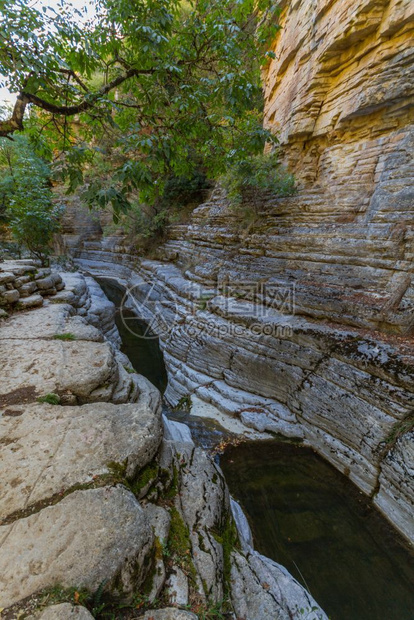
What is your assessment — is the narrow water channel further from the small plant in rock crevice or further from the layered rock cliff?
the small plant in rock crevice

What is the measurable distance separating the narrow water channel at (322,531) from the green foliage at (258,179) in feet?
26.6

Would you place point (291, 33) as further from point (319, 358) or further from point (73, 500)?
point (73, 500)

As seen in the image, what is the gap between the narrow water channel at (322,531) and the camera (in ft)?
10.4

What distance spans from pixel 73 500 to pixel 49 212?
36.5 feet

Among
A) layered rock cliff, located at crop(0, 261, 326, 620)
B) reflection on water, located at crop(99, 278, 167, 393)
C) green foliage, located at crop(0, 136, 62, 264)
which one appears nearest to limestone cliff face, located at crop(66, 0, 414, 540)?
reflection on water, located at crop(99, 278, 167, 393)

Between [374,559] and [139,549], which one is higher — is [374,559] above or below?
below

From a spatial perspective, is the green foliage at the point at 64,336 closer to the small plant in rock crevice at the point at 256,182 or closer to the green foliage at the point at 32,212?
the green foliage at the point at 32,212

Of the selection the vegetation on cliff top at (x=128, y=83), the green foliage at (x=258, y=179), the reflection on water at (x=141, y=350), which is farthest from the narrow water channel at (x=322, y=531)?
the green foliage at (x=258, y=179)

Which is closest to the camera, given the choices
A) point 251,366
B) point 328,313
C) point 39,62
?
point 39,62

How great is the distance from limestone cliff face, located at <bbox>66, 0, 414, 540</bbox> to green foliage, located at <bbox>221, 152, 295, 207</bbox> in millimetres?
442

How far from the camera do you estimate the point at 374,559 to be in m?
3.52

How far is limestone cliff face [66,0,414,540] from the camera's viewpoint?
4.54 m

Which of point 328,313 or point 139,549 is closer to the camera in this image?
point 139,549

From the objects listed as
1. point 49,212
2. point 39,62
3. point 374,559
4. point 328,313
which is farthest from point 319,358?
point 49,212
